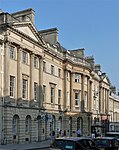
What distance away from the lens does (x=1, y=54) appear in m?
33.4

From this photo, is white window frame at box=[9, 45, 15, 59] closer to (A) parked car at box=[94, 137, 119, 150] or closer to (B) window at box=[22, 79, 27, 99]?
(B) window at box=[22, 79, 27, 99]

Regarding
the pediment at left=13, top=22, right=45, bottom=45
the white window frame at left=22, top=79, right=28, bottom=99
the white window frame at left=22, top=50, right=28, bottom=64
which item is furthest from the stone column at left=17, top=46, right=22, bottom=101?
the pediment at left=13, top=22, right=45, bottom=45

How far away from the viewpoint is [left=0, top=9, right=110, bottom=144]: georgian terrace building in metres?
33.7

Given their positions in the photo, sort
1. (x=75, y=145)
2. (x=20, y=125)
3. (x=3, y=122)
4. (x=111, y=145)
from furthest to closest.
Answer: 1. (x=20, y=125)
2. (x=3, y=122)
3. (x=111, y=145)
4. (x=75, y=145)

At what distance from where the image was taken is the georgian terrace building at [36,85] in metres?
33.7

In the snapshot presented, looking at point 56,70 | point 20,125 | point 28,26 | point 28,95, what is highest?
point 28,26

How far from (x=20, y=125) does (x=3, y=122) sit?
328 centimetres

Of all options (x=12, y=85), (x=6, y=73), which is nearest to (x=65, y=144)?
(x=6, y=73)

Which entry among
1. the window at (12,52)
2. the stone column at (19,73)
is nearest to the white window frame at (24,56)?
the stone column at (19,73)

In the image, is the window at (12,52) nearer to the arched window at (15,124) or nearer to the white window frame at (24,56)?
the white window frame at (24,56)

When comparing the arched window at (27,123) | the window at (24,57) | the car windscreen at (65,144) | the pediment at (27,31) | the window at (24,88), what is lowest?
the arched window at (27,123)

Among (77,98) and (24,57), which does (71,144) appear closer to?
(24,57)

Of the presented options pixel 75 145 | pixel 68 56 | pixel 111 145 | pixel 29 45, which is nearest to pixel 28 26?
pixel 29 45

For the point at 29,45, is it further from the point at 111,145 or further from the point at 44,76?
the point at 111,145
